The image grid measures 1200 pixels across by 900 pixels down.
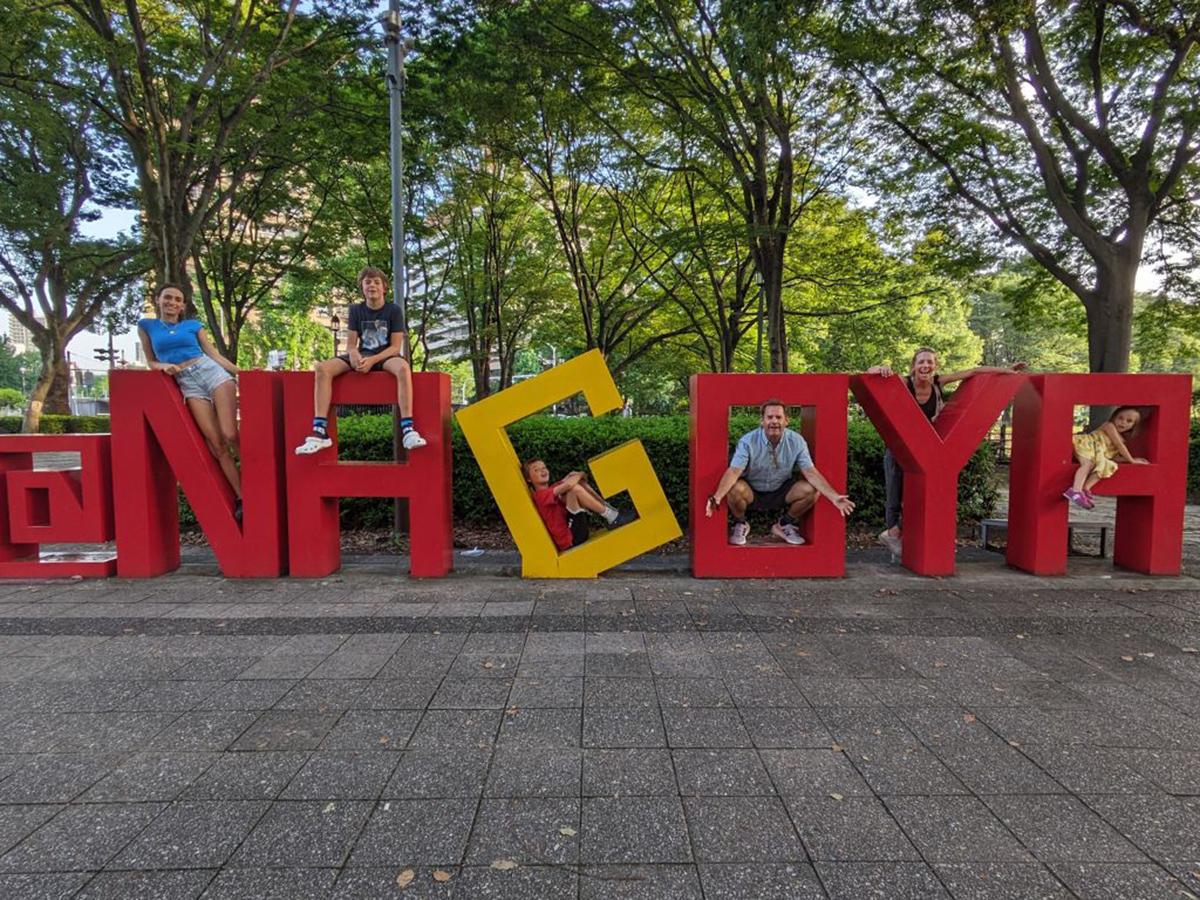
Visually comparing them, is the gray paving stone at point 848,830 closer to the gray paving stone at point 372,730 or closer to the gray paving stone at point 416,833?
the gray paving stone at point 416,833

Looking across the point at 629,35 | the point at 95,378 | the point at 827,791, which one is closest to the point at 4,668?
the point at 827,791

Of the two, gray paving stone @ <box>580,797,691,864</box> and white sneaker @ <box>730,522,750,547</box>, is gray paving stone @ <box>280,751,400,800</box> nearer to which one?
gray paving stone @ <box>580,797,691,864</box>

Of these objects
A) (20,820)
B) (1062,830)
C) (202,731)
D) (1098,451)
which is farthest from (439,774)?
(1098,451)

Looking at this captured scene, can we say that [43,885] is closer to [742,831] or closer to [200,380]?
[742,831]

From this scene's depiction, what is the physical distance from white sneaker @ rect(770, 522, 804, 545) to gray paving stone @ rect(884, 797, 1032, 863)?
359cm

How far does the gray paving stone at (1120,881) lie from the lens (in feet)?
6.63

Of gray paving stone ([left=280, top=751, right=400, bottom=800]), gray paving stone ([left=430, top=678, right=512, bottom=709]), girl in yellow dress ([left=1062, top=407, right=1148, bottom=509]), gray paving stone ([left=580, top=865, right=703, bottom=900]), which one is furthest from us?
girl in yellow dress ([left=1062, top=407, right=1148, bottom=509])

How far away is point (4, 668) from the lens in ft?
12.8

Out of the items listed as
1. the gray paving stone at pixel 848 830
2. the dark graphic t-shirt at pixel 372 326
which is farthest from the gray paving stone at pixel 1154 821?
the dark graphic t-shirt at pixel 372 326

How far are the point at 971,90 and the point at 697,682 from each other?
10328mm

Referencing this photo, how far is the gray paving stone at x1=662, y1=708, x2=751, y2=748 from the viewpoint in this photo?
2978 millimetres

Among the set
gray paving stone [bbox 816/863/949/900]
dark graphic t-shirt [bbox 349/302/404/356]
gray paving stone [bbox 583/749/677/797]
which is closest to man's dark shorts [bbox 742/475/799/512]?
gray paving stone [bbox 583/749/677/797]

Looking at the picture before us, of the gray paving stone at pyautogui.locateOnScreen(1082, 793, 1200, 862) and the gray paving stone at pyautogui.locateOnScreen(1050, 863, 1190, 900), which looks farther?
the gray paving stone at pyautogui.locateOnScreen(1082, 793, 1200, 862)

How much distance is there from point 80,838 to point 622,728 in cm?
224
